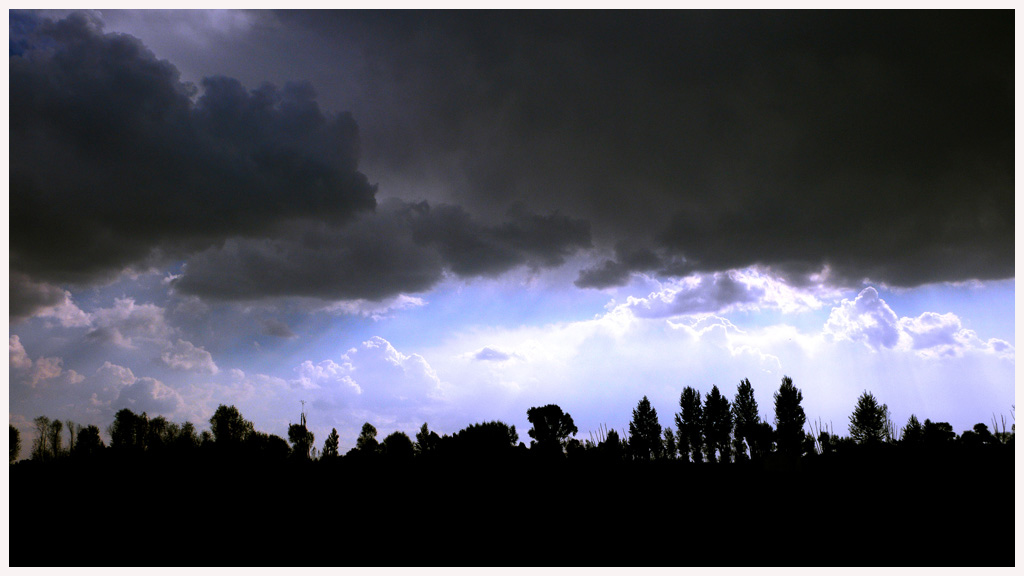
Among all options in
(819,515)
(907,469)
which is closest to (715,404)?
(907,469)

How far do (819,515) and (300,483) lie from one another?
24.8m

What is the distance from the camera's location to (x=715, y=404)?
91938 mm

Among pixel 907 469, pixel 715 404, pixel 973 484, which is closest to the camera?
pixel 973 484

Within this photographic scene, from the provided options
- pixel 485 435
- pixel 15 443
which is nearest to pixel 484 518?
pixel 485 435

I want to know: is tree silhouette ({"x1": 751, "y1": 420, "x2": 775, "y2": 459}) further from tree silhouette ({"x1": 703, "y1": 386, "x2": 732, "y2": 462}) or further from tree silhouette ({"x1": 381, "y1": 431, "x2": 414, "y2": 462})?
tree silhouette ({"x1": 381, "y1": 431, "x2": 414, "y2": 462})

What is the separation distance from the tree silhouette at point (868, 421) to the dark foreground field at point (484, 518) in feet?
231

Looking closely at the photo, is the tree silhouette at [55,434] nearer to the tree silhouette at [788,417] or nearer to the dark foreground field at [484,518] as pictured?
the dark foreground field at [484,518]

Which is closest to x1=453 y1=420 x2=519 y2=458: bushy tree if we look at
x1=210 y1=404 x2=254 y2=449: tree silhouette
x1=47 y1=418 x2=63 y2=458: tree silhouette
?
x1=210 y1=404 x2=254 y2=449: tree silhouette

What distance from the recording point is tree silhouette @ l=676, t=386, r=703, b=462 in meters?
93.6

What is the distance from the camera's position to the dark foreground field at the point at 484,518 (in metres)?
15.3

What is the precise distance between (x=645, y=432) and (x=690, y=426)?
9426mm

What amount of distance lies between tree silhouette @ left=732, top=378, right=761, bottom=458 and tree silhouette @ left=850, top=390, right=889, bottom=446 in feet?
63.9

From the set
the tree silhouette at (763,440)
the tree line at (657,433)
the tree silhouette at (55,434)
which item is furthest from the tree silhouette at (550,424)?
the tree silhouette at (55,434)
